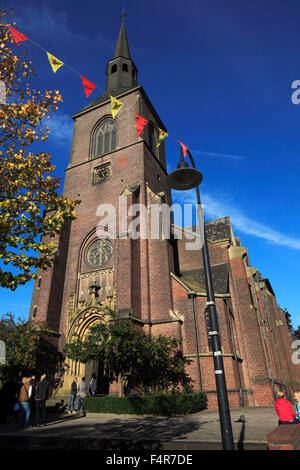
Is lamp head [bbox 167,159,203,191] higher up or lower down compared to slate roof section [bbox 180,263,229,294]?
lower down

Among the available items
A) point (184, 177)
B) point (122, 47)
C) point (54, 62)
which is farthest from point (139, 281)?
point (122, 47)

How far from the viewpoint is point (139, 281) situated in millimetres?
17812

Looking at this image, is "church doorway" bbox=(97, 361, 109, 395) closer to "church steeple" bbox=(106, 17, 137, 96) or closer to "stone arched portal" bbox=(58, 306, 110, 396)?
"stone arched portal" bbox=(58, 306, 110, 396)

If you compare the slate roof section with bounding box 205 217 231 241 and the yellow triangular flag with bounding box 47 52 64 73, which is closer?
the yellow triangular flag with bounding box 47 52 64 73

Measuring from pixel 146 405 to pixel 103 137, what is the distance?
21.8 m

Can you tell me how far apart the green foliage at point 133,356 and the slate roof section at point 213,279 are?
4572mm

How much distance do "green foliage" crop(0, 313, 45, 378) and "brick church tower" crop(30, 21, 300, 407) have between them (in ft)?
5.49

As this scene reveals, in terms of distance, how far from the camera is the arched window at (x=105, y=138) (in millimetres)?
25828

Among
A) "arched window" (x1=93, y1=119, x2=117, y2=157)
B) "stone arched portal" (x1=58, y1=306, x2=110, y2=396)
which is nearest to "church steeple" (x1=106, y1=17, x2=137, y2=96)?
"arched window" (x1=93, y1=119, x2=117, y2=157)

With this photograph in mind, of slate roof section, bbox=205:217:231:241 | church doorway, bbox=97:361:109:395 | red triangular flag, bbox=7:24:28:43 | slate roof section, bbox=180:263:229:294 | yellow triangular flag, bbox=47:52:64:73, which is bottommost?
church doorway, bbox=97:361:109:395

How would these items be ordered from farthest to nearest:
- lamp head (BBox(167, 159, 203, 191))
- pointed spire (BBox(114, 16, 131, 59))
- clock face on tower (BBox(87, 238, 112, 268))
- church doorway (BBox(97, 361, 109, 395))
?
pointed spire (BBox(114, 16, 131, 59))
clock face on tower (BBox(87, 238, 112, 268))
church doorway (BBox(97, 361, 109, 395))
lamp head (BBox(167, 159, 203, 191))

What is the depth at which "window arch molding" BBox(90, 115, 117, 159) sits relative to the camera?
25828 mm

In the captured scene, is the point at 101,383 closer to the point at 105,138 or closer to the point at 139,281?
the point at 139,281

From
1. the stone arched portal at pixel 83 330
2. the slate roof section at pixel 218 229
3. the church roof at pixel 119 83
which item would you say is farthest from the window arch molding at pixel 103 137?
the stone arched portal at pixel 83 330
